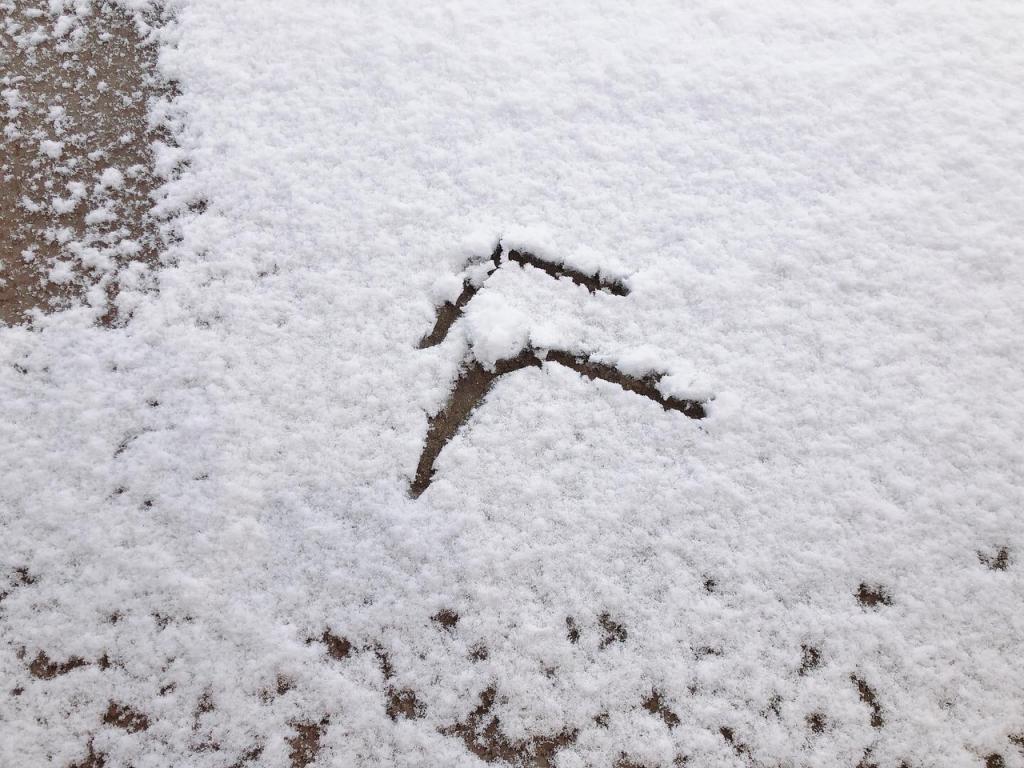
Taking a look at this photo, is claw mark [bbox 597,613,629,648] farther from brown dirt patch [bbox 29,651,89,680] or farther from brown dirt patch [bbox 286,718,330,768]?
brown dirt patch [bbox 29,651,89,680]

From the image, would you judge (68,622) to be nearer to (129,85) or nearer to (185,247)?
(185,247)

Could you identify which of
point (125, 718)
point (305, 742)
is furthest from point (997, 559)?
point (125, 718)

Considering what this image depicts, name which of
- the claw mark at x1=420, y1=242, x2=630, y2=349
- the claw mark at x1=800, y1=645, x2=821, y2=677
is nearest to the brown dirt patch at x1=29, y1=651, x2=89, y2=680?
the claw mark at x1=420, y1=242, x2=630, y2=349

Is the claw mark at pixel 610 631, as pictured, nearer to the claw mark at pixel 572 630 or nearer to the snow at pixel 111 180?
the claw mark at pixel 572 630

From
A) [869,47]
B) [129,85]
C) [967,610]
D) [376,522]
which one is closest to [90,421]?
[376,522]

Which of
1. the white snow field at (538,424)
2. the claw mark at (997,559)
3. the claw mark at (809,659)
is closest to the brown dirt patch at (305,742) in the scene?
the white snow field at (538,424)
